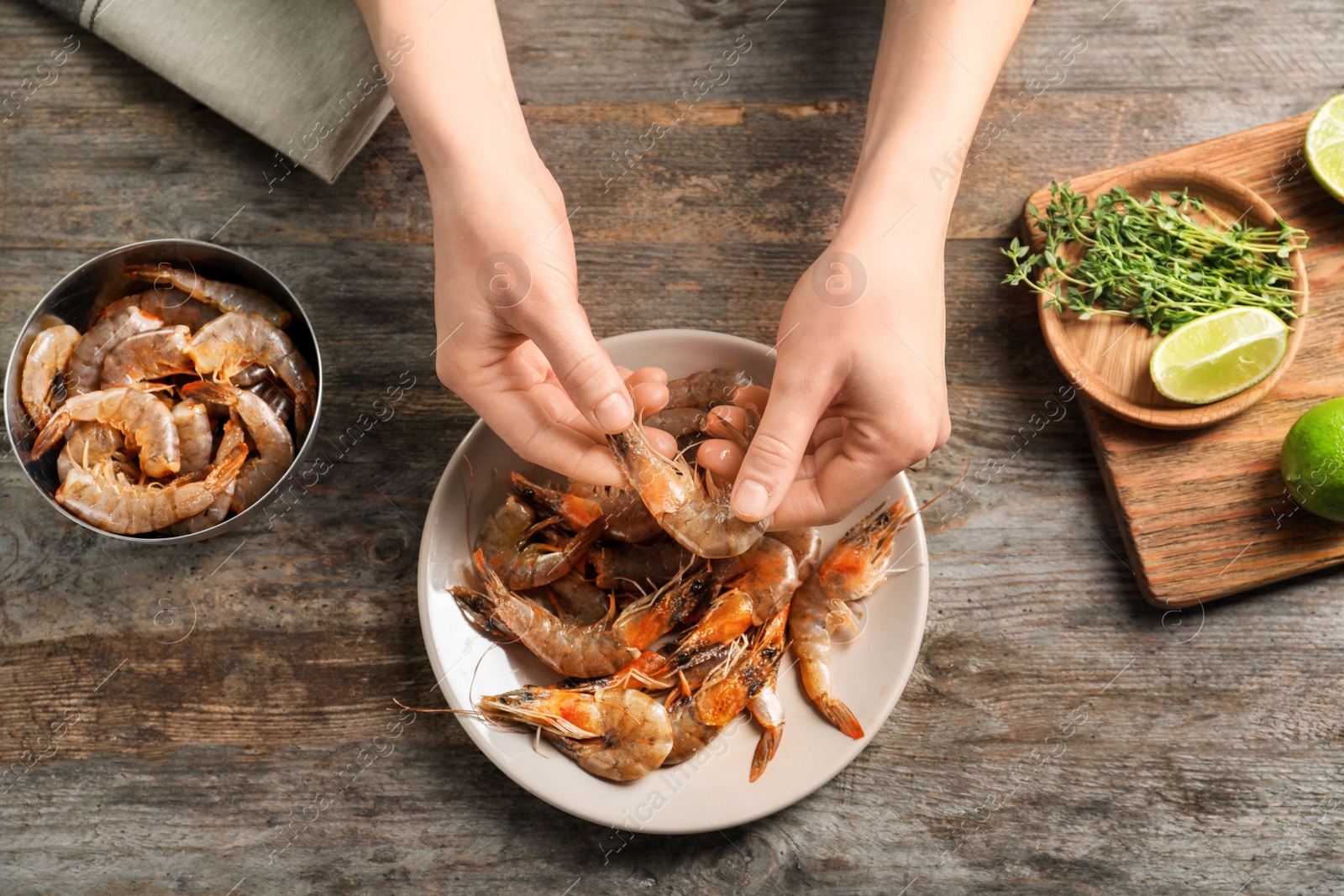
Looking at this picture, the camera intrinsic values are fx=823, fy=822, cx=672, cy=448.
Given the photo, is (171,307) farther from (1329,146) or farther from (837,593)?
(1329,146)

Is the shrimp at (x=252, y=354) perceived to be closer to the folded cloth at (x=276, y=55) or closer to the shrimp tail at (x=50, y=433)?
the shrimp tail at (x=50, y=433)

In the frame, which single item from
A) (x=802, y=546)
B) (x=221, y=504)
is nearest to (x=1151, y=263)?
(x=802, y=546)

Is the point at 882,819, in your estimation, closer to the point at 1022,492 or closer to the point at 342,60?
the point at 1022,492

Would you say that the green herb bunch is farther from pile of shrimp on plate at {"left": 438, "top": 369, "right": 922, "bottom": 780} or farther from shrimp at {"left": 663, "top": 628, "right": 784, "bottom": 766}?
shrimp at {"left": 663, "top": 628, "right": 784, "bottom": 766}

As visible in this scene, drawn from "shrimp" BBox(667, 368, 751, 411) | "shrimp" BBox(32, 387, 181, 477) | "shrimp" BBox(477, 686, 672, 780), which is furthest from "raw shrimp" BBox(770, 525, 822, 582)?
"shrimp" BBox(32, 387, 181, 477)

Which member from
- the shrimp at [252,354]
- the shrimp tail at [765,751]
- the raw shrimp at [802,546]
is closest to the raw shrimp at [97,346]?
the shrimp at [252,354]

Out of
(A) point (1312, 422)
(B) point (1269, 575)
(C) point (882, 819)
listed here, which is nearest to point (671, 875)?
(C) point (882, 819)
